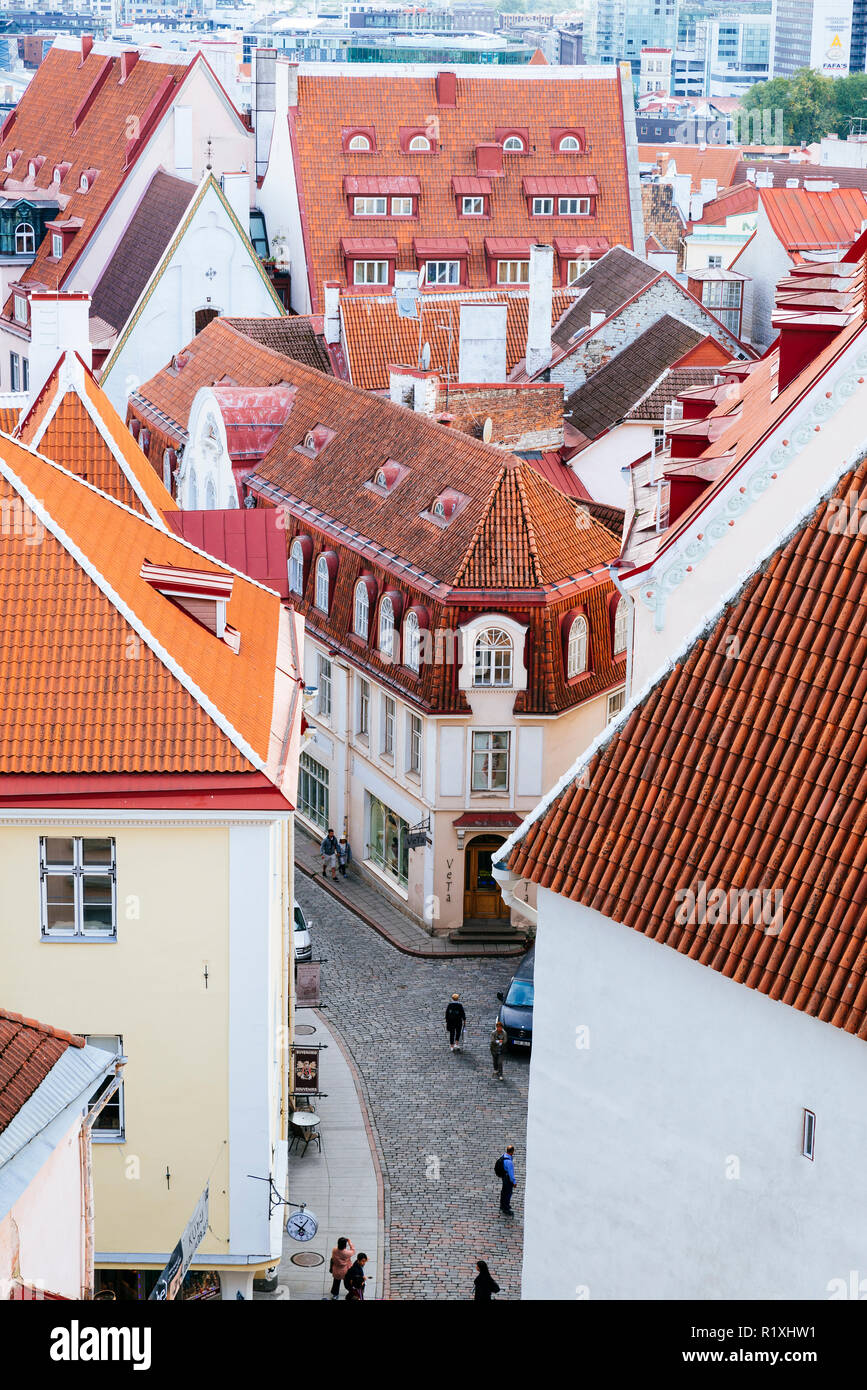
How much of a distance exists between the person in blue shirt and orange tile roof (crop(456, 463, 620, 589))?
1736 centimetres

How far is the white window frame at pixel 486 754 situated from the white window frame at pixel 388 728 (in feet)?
10.2

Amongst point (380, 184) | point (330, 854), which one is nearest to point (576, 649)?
point (330, 854)

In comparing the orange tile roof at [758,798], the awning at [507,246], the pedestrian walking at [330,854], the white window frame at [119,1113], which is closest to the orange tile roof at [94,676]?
the white window frame at [119,1113]

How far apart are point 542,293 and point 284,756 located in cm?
4333

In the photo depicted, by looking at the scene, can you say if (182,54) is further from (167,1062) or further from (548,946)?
(548,946)

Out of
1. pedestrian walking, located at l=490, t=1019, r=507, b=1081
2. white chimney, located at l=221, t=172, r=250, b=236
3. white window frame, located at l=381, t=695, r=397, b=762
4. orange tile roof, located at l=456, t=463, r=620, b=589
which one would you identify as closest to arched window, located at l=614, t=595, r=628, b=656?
orange tile roof, located at l=456, t=463, r=620, b=589

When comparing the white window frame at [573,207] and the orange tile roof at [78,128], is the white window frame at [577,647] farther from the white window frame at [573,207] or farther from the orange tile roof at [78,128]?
Result: the white window frame at [573,207]

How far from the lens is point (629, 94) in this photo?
100375 millimetres

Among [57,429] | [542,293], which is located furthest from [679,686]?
[542,293]

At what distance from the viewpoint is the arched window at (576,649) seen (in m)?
55.7

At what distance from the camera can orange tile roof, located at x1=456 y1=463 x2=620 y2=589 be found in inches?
2158

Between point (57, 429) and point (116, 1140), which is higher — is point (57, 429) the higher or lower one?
the higher one

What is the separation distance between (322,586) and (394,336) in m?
18.8

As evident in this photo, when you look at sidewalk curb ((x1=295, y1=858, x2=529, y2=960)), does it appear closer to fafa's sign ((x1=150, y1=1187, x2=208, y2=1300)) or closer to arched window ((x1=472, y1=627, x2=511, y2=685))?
arched window ((x1=472, y1=627, x2=511, y2=685))
